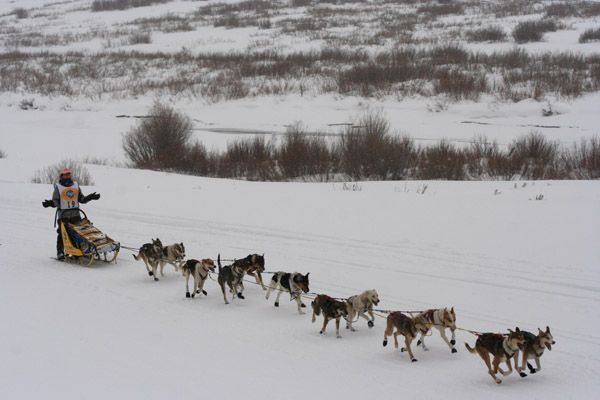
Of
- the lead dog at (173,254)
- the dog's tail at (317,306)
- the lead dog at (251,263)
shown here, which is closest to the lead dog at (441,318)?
the dog's tail at (317,306)

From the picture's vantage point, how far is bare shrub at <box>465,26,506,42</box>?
34.5 metres

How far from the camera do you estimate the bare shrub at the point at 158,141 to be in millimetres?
19156

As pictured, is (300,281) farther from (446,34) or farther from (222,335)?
(446,34)

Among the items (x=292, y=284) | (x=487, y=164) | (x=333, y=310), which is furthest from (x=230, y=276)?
(x=487, y=164)

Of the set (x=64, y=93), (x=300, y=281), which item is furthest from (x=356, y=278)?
(x=64, y=93)

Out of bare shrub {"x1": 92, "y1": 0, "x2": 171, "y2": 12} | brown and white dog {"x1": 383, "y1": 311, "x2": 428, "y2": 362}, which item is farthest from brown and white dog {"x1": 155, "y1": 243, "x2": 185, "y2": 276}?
bare shrub {"x1": 92, "y1": 0, "x2": 171, "y2": 12}

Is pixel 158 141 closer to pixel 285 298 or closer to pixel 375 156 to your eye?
pixel 375 156

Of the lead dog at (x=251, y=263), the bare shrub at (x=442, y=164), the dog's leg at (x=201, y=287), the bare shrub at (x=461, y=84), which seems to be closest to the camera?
the lead dog at (x=251, y=263)

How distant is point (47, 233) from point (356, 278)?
6.18 metres

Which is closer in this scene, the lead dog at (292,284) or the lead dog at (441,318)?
the lead dog at (441,318)

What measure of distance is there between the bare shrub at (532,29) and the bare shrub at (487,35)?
0.68m

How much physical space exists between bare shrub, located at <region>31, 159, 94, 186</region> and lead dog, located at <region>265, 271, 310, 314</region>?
8.78 meters

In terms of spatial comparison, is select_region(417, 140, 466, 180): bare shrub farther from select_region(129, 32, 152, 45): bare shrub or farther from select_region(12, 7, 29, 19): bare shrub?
select_region(12, 7, 29, 19): bare shrub

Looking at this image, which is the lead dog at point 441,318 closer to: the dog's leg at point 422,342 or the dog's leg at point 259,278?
the dog's leg at point 422,342
